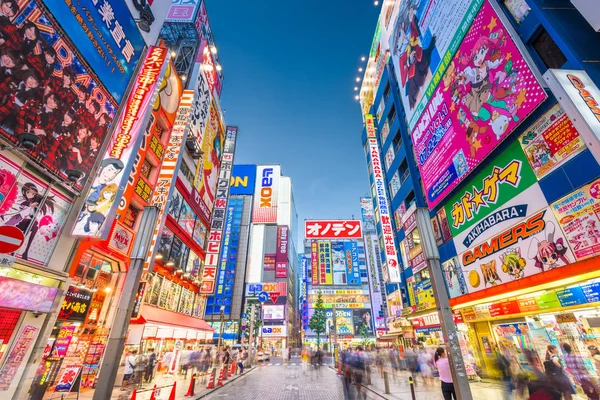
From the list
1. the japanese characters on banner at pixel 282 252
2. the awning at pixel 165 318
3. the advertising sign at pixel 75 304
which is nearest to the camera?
the advertising sign at pixel 75 304

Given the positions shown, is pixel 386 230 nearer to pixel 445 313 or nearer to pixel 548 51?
pixel 548 51

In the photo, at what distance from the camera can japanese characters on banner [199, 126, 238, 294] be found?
2290 cm

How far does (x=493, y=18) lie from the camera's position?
10547 mm

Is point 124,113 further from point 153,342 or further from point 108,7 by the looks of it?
point 153,342

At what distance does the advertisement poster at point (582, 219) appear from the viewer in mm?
7254

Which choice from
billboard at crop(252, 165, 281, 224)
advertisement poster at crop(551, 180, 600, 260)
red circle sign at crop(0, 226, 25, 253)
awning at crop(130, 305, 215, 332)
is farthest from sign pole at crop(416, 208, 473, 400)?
billboard at crop(252, 165, 281, 224)

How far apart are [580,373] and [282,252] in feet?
247

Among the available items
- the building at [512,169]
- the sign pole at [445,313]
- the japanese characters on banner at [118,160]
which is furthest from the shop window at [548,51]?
the japanese characters on banner at [118,160]

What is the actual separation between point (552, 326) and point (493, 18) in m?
12.3

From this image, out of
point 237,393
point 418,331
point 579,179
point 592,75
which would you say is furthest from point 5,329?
point 418,331

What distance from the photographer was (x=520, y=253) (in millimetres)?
9672

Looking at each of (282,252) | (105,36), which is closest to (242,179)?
(282,252)

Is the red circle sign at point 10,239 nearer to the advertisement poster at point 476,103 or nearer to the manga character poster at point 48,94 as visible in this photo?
the manga character poster at point 48,94

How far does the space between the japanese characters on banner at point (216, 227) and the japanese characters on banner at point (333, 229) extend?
78.7 ft
